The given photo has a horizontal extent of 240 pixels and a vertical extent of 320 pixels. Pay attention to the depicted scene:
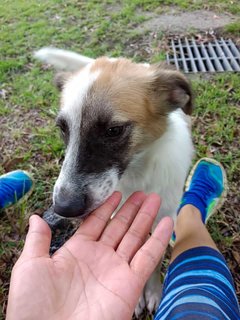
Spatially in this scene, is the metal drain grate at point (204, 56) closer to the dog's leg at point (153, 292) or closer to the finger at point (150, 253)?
the dog's leg at point (153, 292)

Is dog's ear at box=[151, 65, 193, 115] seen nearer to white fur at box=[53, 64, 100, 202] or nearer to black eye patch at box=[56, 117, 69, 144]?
white fur at box=[53, 64, 100, 202]

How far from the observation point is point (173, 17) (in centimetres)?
518

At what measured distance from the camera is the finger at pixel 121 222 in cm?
190

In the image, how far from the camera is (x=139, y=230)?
1.91 metres

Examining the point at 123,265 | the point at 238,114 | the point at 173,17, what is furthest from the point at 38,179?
the point at 173,17

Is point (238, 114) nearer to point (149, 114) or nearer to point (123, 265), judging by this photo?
point (149, 114)

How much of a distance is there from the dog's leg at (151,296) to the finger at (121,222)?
0.64 metres

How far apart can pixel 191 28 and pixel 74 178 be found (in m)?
3.81

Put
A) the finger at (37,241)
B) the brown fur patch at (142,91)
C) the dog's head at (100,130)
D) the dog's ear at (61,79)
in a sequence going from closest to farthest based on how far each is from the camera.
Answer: the finger at (37,241) → the dog's head at (100,130) → the brown fur patch at (142,91) → the dog's ear at (61,79)

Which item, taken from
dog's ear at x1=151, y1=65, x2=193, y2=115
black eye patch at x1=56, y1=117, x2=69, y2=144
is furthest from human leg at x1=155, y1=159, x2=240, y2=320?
black eye patch at x1=56, y1=117, x2=69, y2=144

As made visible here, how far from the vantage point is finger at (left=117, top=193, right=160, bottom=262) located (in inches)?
72.1

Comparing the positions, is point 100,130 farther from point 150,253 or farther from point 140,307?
point 140,307

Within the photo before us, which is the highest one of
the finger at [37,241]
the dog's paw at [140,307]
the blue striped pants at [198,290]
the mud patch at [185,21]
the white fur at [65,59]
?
the white fur at [65,59]

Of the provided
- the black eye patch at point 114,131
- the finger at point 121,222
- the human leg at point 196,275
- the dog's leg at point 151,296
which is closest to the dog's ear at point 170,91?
the black eye patch at point 114,131
